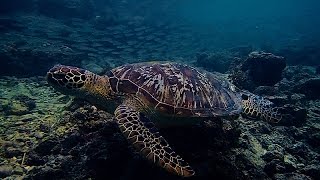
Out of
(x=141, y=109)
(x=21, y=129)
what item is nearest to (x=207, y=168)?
(x=141, y=109)

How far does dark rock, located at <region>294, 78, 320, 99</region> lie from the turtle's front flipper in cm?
724

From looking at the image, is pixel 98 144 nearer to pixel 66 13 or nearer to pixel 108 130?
pixel 108 130

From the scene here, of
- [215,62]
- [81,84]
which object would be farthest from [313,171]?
[215,62]

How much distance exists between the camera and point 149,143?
3.63 meters

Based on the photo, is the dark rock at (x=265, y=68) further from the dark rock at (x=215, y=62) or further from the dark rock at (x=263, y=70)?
the dark rock at (x=215, y=62)

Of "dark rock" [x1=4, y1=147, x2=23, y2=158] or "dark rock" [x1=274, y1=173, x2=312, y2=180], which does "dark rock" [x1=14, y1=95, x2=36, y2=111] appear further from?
"dark rock" [x1=274, y1=173, x2=312, y2=180]

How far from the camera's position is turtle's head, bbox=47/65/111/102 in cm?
438

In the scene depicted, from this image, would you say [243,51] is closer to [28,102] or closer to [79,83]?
[28,102]

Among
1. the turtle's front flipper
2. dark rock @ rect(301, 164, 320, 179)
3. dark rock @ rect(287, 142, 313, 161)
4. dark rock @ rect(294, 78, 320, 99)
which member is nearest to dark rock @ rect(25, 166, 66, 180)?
the turtle's front flipper

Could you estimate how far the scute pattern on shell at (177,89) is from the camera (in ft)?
14.6

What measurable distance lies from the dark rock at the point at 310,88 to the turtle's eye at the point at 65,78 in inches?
308

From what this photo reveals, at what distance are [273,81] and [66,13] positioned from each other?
682 inches

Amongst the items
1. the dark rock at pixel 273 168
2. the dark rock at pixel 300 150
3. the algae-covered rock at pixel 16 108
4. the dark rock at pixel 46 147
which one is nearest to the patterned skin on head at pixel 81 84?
the dark rock at pixel 46 147

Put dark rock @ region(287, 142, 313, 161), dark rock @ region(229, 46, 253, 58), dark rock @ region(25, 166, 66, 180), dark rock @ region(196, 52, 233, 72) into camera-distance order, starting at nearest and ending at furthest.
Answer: dark rock @ region(25, 166, 66, 180)
dark rock @ region(287, 142, 313, 161)
dark rock @ region(196, 52, 233, 72)
dark rock @ region(229, 46, 253, 58)
